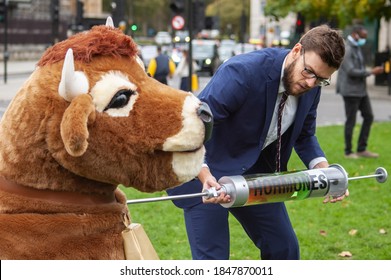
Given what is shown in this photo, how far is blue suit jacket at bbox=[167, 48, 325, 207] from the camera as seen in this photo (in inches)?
160

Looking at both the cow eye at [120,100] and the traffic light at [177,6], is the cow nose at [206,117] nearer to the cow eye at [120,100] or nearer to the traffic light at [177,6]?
the cow eye at [120,100]

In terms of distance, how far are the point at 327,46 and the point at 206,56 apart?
33.2 meters

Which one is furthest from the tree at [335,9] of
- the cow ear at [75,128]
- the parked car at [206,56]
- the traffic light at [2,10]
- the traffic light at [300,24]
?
the cow ear at [75,128]

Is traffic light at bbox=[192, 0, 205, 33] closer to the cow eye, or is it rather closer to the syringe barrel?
the syringe barrel

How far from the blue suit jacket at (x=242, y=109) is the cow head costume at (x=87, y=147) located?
3.19 feet

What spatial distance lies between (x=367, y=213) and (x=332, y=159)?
136 inches

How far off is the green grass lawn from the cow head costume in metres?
3.33

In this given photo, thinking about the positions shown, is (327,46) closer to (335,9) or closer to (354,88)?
(354,88)

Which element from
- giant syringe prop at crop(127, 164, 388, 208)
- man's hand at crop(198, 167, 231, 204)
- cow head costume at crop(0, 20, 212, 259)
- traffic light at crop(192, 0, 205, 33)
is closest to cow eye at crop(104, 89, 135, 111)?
→ cow head costume at crop(0, 20, 212, 259)

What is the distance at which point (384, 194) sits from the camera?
29.9 ft

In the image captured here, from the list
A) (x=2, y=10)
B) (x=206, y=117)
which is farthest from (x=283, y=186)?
(x=2, y=10)

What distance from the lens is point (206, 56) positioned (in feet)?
121
